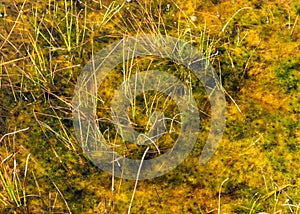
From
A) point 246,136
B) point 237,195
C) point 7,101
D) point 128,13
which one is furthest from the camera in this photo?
point 128,13

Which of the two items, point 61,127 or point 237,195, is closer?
point 237,195

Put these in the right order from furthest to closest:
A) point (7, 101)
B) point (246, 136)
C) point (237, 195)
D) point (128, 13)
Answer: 1. point (128, 13)
2. point (7, 101)
3. point (246, 136)
4. point (237, 195)

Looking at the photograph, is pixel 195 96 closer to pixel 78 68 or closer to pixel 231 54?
pixel 231 54

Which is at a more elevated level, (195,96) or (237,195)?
(195,96)

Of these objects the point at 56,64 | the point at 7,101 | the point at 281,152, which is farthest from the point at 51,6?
the point at 281,152

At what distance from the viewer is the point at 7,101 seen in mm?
2184

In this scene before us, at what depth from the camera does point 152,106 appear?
84.0 inches

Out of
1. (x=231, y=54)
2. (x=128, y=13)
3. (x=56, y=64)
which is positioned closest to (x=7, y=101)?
(x=56, y=64)

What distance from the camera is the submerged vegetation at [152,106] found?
192 centimetres

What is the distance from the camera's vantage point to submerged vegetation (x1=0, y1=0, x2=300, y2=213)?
1.92 meters

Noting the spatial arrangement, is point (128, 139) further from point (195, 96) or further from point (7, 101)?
point (7, 101)

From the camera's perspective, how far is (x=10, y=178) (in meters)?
1.96

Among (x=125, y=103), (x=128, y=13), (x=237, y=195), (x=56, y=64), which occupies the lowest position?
(x=237, y=195)

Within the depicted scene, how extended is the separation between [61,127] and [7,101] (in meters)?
0.32
